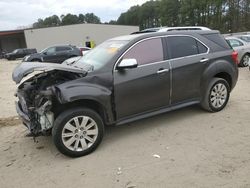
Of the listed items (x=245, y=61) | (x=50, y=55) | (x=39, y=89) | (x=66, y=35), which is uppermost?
(x=66, y=35)

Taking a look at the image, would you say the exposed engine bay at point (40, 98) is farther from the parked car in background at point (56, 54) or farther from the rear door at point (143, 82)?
the parked car in background at point (56, 54)

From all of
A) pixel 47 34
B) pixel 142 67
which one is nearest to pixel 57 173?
pixel 142 67

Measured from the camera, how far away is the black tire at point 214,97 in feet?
16.5

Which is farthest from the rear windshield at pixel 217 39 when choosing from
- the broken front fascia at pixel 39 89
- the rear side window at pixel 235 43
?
the rear side window at pixel 235 43

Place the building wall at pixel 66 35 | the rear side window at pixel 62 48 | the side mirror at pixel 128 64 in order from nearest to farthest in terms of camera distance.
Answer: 1. the side mirror at pixel 128 64
2. the rear side window at pixel 62 48
3. the building wall at pixel 66 35

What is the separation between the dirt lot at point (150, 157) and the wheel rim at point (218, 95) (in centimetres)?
23

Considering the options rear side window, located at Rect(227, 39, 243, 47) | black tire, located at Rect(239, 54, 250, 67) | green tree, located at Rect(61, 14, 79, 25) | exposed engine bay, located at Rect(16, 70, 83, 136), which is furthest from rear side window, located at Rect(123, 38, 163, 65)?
green tree, located at Rect(61, 14, 79, 25)

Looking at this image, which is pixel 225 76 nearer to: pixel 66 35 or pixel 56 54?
pixel 56 54

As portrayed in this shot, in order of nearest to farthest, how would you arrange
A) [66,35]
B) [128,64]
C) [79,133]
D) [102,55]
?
1. [79,133]
2. [128,64]
3. [102,55]
4. [66,35]

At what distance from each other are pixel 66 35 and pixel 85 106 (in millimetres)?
37670

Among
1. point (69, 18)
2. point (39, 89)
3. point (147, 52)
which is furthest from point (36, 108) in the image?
point (69, 18)

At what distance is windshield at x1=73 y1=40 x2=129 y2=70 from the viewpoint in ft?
13.7

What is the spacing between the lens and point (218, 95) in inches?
203

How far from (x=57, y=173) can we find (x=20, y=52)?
31289mm
